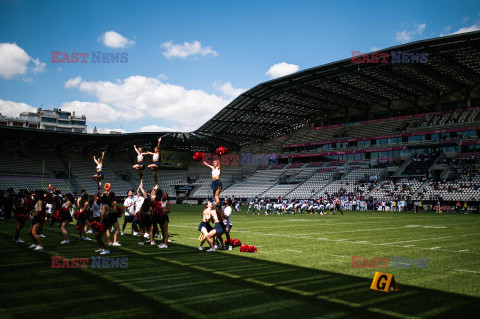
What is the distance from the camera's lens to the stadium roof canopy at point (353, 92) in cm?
4106

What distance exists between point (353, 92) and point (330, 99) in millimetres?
4658

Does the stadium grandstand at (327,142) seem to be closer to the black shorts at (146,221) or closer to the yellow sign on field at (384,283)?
the black shorts at (146,221)

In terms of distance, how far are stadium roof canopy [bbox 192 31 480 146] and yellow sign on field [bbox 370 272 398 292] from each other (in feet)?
116

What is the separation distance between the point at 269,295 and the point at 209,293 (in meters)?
1.06

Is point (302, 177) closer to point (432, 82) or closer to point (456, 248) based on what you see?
point (432, 82)

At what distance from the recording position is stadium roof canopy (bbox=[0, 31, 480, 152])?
42406 mm

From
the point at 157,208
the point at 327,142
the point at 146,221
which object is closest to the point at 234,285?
the point at 157,208

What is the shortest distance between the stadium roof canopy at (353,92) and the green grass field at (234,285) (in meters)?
33.5

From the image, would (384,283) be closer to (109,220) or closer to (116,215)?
(109,220)

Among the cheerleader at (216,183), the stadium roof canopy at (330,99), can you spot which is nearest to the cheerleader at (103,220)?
the cheerleader at (216,183)

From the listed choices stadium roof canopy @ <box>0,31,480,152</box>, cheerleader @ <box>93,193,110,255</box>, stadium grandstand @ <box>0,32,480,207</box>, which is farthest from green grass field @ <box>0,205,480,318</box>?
stadium grandstand @ <box>0,32,480,207</box>

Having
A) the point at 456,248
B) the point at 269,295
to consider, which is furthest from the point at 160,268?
the point at 456,248

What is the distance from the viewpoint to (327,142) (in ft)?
215

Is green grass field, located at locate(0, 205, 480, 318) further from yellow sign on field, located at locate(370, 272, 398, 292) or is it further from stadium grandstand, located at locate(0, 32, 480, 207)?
stadium grandstand, located at locate(0, 32, 480, 207)
